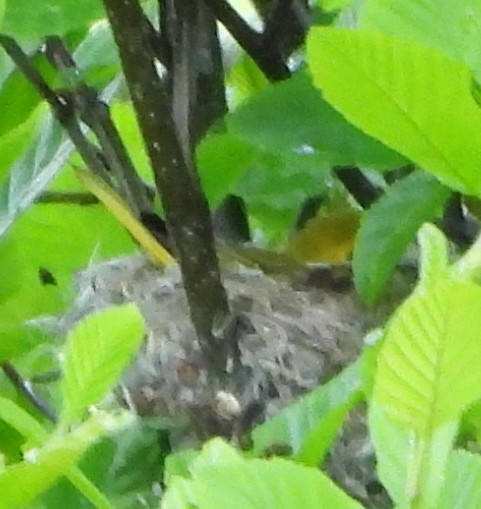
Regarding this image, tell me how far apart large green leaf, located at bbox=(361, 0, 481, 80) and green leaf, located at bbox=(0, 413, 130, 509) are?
0.56 feet

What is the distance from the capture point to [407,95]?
0.36m

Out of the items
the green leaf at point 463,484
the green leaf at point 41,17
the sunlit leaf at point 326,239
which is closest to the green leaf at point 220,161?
the green leaf at point 41,17

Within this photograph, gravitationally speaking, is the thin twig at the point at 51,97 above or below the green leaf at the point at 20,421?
above

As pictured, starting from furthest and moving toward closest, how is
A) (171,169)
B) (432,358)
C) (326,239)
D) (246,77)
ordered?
(326,239), (246,77), (171,169), (432,358)

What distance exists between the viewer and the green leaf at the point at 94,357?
0.35 meters

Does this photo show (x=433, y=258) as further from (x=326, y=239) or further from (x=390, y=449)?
(x=326, y=239)

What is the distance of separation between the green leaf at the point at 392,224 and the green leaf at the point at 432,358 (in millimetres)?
248

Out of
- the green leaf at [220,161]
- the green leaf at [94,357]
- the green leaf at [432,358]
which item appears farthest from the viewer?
the green leaf at [220,161]

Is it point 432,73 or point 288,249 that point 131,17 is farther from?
point 288,249

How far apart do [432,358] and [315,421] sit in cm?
19

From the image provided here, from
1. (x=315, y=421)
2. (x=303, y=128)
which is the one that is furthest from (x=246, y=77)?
(x=315, y=421)

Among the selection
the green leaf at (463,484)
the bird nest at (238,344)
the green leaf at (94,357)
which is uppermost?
the green leaf at (94,357)

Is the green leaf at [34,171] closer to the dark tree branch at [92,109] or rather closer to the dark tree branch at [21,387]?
the dark tree branch at [92,109]

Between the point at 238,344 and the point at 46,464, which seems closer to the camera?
the point at 46,464
